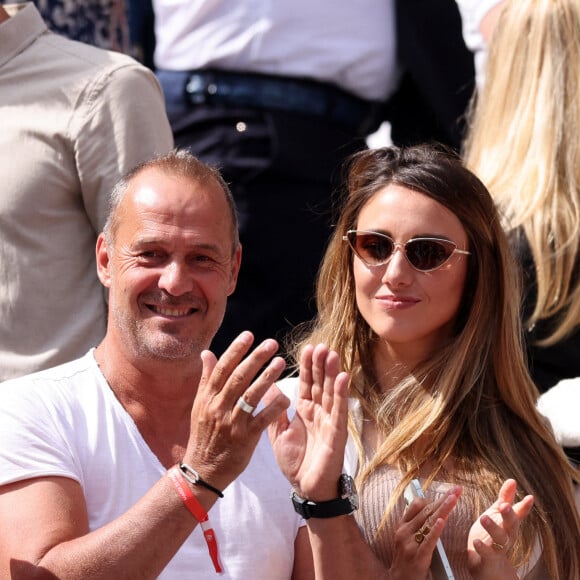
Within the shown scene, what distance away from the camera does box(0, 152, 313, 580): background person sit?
277 cm

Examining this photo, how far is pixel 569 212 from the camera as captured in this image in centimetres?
394

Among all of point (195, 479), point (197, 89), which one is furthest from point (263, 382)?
point (197, 89)

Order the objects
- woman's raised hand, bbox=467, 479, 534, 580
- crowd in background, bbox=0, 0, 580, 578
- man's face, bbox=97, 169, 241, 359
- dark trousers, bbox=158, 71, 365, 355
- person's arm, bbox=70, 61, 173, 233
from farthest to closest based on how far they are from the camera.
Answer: dark trousers, bbox=158, 71, 365, 355 → person's arm, bbox=70, 61, 173, 233 → crowd in background, bbox=0, 0, 580, 578 → man's face, bbox=97, 169, 241, 359 → woman's raised hand, bbox=467, 479, 534, 580

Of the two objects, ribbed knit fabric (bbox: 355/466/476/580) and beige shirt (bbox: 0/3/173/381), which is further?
beige shirt (bbox: 0/3/173/381)

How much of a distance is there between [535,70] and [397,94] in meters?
0.58

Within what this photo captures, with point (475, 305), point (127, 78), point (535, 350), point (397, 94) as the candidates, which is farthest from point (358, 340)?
point (397, 94)

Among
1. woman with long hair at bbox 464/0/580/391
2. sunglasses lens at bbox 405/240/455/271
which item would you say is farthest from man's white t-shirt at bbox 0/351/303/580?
woman with long hair at bbox 464/0/580/391

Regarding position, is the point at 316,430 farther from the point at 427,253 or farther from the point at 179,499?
the point at 427,253

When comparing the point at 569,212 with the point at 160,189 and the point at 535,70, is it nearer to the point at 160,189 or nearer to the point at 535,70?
the point at 535,70

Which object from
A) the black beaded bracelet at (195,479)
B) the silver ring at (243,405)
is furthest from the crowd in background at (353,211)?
the black beaded bracelet at (195,479)

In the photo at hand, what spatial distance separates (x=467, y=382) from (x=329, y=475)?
705 millimetres

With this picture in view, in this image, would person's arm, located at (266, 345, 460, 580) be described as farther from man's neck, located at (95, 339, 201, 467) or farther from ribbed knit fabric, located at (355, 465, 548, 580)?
man's neck, located at (95, 339, 201, 467)

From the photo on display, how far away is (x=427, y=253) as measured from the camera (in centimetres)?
352

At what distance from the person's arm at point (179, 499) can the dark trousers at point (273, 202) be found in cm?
151
